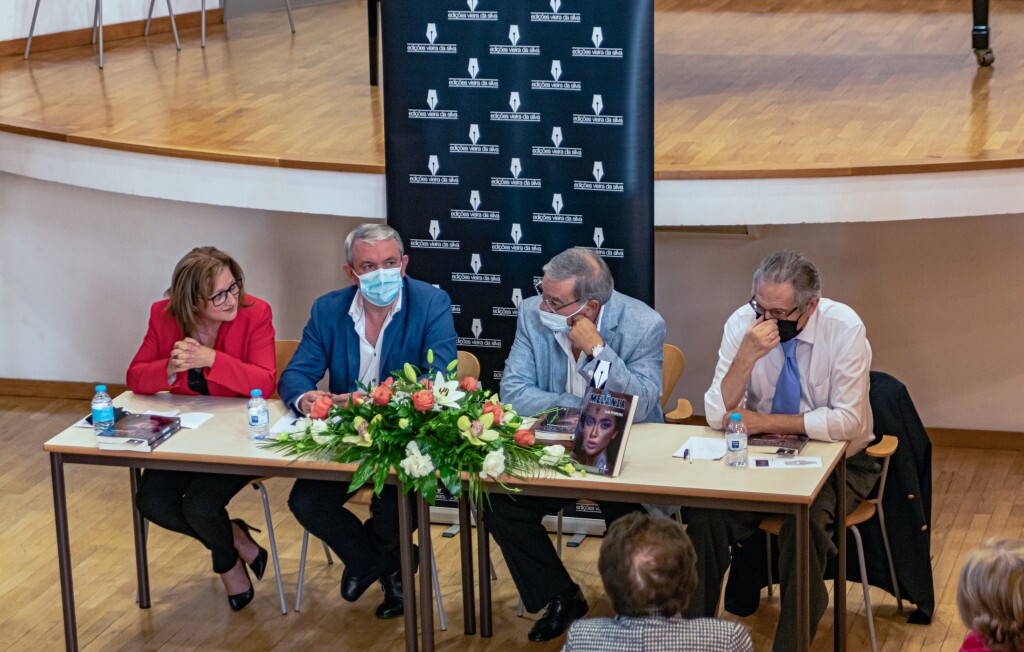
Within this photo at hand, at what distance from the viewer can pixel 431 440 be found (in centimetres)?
414

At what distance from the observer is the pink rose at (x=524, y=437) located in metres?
4.17

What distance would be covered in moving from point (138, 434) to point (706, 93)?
3.94 metres

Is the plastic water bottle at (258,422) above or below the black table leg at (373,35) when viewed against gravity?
below

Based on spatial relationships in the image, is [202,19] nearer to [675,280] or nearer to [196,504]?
[675,280]

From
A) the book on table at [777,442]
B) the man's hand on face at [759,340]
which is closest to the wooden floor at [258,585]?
the book on table at [777,442]

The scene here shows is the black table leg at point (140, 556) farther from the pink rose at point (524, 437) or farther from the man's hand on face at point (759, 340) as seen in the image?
the man's hand on face at point (759, 340)

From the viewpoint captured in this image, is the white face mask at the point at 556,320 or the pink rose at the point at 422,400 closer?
the pink rose at the point at 422,400

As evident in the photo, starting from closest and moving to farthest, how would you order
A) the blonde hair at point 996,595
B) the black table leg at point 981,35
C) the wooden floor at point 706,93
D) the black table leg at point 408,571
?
1. the blonde hair at point 996,595
2. the black table leg at point 408,571
3. the wooden floor at point 706,93
4. the black table leg at point 981,35

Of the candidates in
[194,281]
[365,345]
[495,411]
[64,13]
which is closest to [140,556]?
[194,281]

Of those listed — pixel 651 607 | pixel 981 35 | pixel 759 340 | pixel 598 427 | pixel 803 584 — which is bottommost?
pixel 803 584

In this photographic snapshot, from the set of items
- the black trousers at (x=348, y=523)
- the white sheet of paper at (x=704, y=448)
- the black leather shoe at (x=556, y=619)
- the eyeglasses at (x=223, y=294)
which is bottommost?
the black leather shoe at (x=556, y=619)

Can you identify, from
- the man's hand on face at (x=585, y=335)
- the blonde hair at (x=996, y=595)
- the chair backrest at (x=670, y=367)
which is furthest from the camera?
the chair backrest at (x=670, y=367)

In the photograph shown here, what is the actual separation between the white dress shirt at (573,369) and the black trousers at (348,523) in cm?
73

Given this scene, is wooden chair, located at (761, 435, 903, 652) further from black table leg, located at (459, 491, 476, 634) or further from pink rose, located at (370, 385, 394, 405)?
pink rose, located at (370, 385, 394, 405)
